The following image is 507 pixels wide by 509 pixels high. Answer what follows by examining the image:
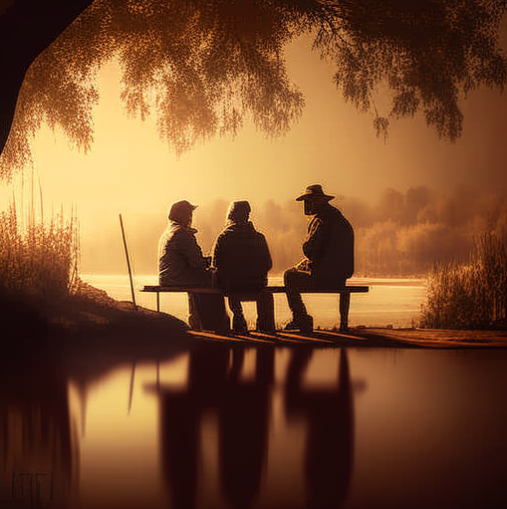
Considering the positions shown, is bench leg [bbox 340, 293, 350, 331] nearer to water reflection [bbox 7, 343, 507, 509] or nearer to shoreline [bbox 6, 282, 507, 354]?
shoreline [bbox 6, 282, 507, 354]

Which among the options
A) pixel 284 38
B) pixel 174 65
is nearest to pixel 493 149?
pixel 284 38

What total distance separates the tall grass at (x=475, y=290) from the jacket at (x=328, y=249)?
4.56 ft

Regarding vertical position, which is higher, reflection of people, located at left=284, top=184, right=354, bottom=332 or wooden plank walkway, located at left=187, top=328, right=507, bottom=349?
reflection of people, located at left=284, top=184, right=354, bottom=332

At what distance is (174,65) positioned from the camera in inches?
268

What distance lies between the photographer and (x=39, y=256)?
20.1ft

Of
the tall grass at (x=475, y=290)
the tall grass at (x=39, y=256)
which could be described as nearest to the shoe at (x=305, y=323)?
the tall grass at (x=475, y=290)

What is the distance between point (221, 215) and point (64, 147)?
176cm

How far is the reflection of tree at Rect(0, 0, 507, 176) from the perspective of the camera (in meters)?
6.33

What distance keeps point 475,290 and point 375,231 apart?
143 cm

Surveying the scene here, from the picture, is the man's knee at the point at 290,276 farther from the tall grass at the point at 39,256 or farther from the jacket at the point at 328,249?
the tall grass at the point at 39,256

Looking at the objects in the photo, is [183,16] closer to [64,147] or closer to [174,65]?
[174,65]

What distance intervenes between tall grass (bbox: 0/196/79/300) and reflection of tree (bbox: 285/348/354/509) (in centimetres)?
275

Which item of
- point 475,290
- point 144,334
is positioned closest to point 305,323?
point 144,334

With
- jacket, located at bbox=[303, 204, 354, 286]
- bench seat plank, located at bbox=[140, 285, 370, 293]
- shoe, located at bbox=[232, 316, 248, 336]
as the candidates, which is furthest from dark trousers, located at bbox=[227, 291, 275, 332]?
jacket, located at bbox=[303, 204, 354, 286]
